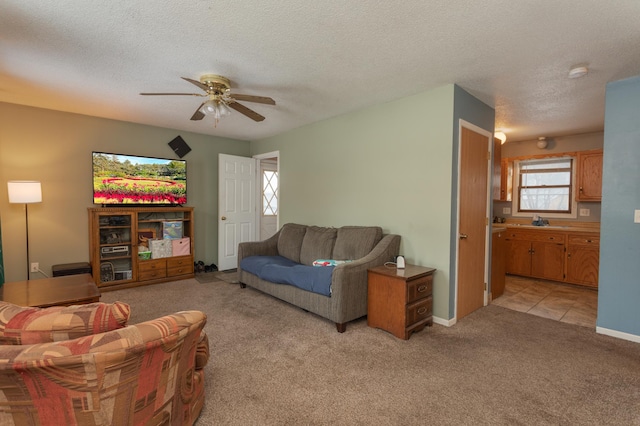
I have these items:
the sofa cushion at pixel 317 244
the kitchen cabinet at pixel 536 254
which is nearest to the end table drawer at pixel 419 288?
the sofa cushion at pixel 317 244

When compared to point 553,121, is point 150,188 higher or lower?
lower

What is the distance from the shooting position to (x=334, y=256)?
12.2 feet

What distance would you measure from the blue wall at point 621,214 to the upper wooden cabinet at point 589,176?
7.50 feet

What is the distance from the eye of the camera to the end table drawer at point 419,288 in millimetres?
2697

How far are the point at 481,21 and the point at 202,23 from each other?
1.79 meters

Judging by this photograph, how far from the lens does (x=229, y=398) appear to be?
6.12 ft

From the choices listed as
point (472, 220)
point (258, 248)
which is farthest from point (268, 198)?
point (472, 220)

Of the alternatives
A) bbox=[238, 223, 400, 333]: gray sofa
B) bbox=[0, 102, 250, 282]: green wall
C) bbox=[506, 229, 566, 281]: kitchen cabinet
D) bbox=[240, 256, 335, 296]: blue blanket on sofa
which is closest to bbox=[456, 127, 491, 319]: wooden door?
bbox=[238, 223, 400, 333]: gray sofa

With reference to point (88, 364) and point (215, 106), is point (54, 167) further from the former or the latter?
point (88, 364)

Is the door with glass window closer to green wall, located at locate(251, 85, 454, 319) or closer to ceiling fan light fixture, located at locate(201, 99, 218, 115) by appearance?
green wall, located at locate(251, 85, 454, 319)

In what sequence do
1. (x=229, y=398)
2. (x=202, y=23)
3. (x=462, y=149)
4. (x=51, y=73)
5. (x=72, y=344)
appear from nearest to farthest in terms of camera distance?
(x=72, y=344) → (x=229, y=398) → (x=202, y=23) → (x=51, y=73) → (x=462, y=149)

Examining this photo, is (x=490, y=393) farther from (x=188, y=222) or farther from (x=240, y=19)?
(x=188, y=222)

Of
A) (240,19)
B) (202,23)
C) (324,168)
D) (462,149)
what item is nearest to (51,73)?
(202,23)

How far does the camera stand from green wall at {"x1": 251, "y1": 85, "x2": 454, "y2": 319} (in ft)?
9.93
